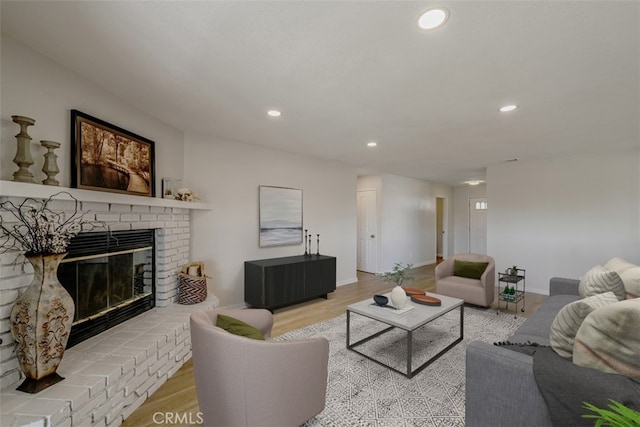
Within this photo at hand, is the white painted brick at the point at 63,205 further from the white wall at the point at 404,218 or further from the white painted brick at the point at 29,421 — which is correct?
the white wall at the point at 404,218

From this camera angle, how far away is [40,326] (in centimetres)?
154

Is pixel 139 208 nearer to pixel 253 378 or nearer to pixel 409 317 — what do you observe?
pixel 253 378

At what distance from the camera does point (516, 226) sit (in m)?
5.20

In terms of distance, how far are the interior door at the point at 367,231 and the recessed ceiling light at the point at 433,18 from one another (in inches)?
205

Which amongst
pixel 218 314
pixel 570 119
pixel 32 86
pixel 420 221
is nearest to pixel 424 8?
pixel 218 314

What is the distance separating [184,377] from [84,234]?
1406 mm

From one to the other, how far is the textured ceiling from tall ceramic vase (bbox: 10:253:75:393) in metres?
1.37

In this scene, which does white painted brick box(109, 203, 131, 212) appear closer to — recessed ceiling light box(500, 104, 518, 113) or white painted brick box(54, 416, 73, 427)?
white painted brick box(54, 416, 73, 427)

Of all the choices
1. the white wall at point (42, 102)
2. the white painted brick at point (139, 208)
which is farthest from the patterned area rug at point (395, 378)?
the white wall at point (42, 102)

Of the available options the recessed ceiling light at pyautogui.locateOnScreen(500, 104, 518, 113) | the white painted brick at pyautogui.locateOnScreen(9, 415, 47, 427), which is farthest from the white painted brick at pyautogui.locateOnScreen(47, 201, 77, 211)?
the recessed ceiling light at pyautogui.locateOnScreen(500, 104, 518, 113)

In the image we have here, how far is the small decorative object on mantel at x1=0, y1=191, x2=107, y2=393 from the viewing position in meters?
1.53

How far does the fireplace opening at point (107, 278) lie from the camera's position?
6.79ft

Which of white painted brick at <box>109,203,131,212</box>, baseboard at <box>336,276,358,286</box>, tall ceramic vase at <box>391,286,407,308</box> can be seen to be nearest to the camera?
white painted brick at <box>109,203,131,212</box>

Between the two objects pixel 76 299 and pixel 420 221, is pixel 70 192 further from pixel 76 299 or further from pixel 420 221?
pixel 420 221
